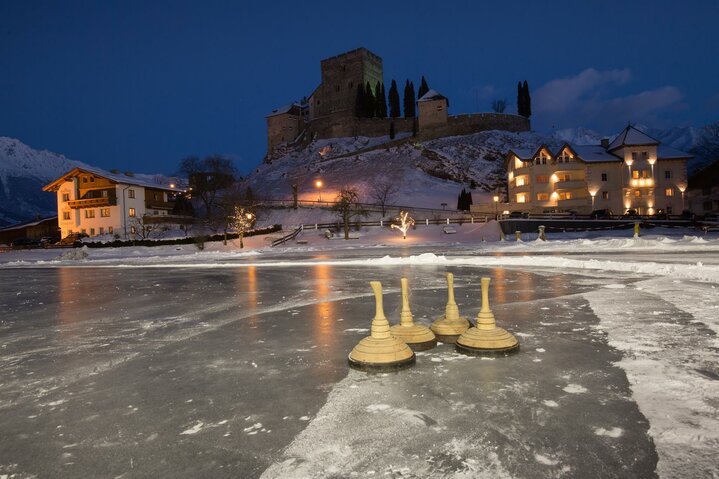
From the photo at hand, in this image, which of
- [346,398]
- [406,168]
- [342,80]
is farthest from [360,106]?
[346,398]

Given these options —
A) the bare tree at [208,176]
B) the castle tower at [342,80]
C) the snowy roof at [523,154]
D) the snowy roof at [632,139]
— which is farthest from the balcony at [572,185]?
the castle tower at [342,80]

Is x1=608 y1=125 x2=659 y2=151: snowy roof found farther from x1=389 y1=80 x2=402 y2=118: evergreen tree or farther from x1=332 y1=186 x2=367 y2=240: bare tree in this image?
x1=389 y1=80 x2=402 y2=118: evergreen tree

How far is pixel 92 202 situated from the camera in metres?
60.8

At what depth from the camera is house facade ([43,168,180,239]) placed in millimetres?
60000

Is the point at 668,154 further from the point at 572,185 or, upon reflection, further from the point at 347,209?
the point at 347,209

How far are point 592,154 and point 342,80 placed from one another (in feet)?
248

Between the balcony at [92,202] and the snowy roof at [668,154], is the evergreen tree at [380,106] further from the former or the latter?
the balcony at [92,202]

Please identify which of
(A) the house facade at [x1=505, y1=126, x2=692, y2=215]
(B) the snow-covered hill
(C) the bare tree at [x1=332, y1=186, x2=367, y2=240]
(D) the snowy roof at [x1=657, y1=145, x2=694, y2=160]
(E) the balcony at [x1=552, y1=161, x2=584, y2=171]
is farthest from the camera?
(B) the snow-covered hill

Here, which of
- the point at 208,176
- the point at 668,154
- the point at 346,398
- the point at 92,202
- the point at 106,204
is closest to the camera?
the point at 346,398

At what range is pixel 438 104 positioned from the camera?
105m

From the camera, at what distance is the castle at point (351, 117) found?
105 m

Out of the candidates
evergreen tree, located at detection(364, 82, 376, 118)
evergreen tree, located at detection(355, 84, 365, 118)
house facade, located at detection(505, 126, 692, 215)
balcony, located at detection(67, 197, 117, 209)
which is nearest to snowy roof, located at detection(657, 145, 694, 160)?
house facade, located at detection(505, 126, 692, 215)

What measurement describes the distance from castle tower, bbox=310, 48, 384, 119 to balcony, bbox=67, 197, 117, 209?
230ft

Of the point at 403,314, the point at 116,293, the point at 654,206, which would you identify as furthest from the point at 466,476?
the point at 654,206
